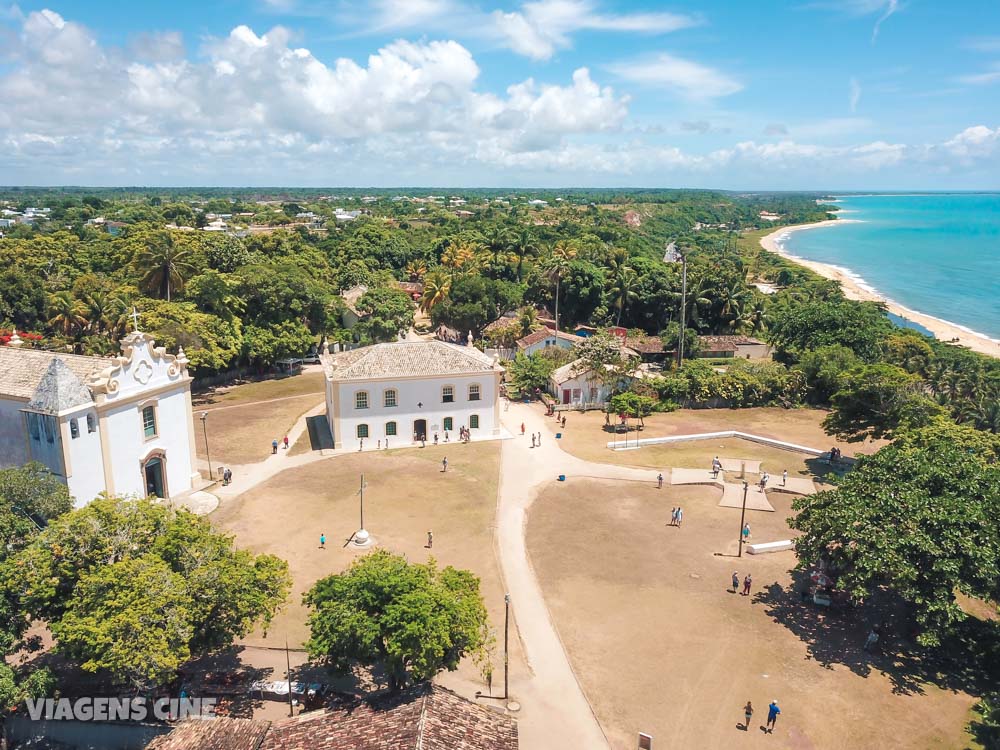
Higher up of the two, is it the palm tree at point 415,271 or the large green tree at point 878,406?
the palm tree at point 415,271

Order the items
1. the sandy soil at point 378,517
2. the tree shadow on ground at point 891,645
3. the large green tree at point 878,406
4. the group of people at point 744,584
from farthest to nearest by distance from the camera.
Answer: the large green tree at point 878,406 < the group of people at point 744,584 < the sandy soil at point 378,517 < the tree shadow on ground at point 891,645

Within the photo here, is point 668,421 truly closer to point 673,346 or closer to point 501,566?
point 673,346

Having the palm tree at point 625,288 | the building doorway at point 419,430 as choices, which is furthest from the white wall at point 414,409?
the palm tree at point 625,288

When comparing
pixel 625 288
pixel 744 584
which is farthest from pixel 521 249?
pixel 744 584

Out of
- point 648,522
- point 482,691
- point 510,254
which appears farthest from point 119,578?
point 510,254

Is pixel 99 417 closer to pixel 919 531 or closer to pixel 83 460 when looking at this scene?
pixel 83 460

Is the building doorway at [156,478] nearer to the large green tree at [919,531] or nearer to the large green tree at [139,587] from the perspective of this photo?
the large green tree at [139,587]
